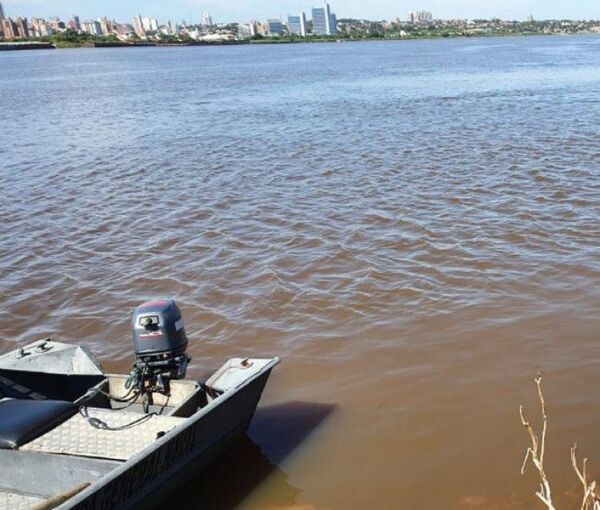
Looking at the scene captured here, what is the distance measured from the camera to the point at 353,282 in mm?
9141

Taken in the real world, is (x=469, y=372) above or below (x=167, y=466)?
below

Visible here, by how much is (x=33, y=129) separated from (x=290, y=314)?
2010 cm

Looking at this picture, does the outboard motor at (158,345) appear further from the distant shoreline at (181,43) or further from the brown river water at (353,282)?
the distant shoreline at (181,43)

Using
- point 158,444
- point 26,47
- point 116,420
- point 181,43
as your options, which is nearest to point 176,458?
point 158,444

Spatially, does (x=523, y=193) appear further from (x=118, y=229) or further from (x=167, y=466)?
(x=167, y=466)

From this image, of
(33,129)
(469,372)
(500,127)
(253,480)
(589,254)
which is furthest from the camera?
(33,129)

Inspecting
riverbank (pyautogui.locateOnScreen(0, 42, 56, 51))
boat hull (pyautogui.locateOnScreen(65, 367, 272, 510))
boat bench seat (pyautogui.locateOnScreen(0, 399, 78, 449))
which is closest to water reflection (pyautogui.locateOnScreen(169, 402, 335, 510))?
boat hull (pyautogui.locateOnScreen(65, 367, 272, 510))

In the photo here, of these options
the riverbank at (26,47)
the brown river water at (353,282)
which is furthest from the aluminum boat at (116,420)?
the riverbank at (26,47)

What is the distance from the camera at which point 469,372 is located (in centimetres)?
682

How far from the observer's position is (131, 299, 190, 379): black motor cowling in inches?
231

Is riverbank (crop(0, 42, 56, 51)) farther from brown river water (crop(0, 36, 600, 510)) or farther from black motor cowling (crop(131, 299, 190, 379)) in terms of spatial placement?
black motor cowling (crop(131, 299, 190, 379))

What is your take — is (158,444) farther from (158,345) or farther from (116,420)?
(158,345)

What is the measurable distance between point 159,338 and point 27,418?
116cm

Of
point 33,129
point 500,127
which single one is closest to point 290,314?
point 500,127
